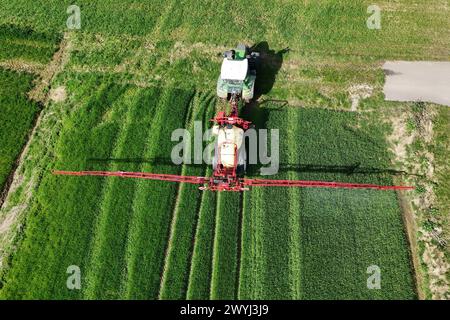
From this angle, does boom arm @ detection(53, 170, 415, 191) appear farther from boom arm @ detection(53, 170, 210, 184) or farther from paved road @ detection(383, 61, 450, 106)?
paved road @ detection(383, 61, 450, 106)

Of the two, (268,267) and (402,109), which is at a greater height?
(402,109)

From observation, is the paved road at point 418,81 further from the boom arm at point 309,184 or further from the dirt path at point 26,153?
the dirt path at point 26,153

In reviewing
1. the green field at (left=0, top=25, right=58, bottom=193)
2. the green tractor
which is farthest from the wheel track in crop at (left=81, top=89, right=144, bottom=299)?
the green tractor

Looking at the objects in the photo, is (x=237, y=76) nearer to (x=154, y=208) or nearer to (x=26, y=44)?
(x=154, y=208)

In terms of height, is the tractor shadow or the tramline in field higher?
the tractor shadow
